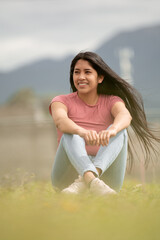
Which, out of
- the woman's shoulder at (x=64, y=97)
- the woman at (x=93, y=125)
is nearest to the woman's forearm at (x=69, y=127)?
the woman at (x=93, y=125)

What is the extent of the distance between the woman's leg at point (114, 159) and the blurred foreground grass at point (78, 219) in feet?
1.53

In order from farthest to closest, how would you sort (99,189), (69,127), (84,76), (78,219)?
(84,76)
(69,127)
(99,189)
(78,219)

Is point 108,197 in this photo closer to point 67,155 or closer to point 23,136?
point 67,155

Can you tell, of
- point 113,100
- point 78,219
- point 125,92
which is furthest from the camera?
point 125,92

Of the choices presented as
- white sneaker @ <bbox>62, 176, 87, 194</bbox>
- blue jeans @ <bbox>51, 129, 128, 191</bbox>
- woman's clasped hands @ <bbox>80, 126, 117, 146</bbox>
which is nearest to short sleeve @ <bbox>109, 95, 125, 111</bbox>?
blue jeans @ <bbox>51, 129, 128, 191</bbox>

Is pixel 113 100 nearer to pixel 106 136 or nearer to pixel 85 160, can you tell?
pixel 106 136

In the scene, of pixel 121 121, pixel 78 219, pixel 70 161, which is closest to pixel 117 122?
pixel 121 121

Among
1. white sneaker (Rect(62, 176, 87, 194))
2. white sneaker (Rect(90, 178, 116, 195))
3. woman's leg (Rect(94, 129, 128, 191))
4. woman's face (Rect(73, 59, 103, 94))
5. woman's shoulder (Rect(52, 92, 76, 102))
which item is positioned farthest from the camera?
woman's shoulder (Rect(52, 92, 76, 102))

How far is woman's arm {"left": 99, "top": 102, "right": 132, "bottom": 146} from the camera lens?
10.7ft

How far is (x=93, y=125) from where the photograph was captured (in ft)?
12.1

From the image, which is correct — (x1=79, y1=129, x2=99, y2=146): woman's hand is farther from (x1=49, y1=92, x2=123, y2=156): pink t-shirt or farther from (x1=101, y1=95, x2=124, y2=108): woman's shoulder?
(x1=101, y1=95, x2=124, y2=108): woman's shoulder

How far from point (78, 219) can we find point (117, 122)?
1.33 m

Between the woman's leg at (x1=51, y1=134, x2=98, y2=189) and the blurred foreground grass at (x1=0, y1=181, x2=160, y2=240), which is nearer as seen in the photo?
the blurred foreground grass at (x1=0, y1=181, x2=160, y2=240)

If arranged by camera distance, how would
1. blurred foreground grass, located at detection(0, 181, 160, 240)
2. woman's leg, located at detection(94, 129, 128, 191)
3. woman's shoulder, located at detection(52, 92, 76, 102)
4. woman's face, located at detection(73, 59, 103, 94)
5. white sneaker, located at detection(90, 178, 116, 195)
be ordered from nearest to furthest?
blurred foreground grass, located at detection(0, 181, 160, 240) → white sneaker, located at detection(90, 178, 116, 195) → woman's leg, located at detection(94, 129, 128, 191) → woman's face, located at detection(73, 59, 103, 94) → woman's shoulder, located at detection(52, 92, 76, 102)
